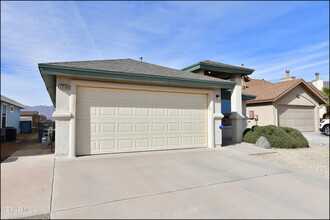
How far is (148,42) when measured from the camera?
12.3 metres

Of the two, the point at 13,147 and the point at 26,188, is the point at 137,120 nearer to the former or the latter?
the point at 26,188

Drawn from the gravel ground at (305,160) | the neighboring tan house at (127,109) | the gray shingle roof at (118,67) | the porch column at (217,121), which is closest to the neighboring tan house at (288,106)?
the gravel ground at (305,160)

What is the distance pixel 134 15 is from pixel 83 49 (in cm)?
447

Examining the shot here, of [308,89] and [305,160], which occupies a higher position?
[308,89]

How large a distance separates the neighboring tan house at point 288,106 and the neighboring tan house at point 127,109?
8.99 meters

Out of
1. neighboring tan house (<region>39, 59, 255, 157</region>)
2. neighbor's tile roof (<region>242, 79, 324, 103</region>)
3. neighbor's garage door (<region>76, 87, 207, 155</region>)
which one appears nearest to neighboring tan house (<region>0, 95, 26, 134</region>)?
neighboring tan house (<region>39, 59, 255, 157</region>)

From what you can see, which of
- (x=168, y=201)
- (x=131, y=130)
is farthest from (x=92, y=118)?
(x=168, y=201)

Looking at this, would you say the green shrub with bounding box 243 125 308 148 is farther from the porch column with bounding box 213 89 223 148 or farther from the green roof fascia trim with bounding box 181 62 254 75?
the green roof fascia trim with bounding box 181 62 254 75

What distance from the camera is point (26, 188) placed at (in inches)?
161

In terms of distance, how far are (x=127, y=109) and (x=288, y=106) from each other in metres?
15.5

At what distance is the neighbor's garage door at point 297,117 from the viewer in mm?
16906

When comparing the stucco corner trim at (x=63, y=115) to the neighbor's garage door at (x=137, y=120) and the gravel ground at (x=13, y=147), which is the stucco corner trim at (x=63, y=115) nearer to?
the neighbor's garage door at (x=137, y=120)

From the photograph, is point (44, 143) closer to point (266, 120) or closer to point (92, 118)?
point (92, 118)

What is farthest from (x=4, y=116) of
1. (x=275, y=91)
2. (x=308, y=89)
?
(x=308, y=89)
